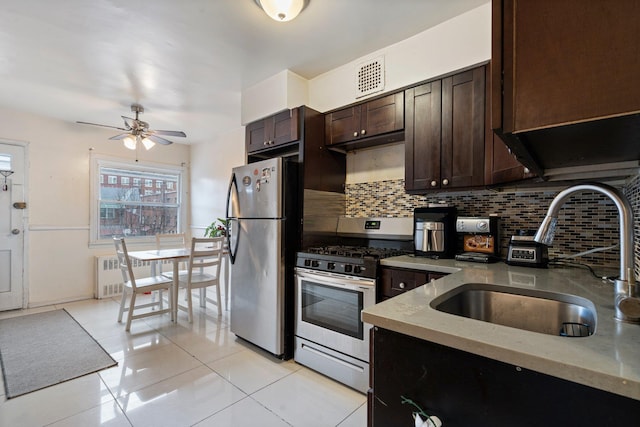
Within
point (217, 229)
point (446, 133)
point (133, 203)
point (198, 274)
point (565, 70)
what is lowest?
point (198, 274)

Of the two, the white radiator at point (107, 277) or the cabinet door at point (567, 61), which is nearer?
the cabinet door at point (567, 61)

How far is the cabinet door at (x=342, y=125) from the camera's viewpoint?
2479 mm

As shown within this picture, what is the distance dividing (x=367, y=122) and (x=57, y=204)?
13.9 feet

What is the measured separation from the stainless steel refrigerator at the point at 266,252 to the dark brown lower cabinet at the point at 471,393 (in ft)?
5.35

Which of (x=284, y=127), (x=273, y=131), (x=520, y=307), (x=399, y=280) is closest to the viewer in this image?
(x=520, y=307)

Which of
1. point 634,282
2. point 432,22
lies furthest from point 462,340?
point 432,22

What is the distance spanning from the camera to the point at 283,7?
170 cm

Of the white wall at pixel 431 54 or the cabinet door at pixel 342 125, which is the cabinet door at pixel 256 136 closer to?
the cabinet door at pixel 342 125

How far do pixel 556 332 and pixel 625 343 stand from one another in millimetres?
523

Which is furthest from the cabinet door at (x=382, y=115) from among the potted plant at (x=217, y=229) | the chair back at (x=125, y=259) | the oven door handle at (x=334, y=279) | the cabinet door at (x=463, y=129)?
the chair back at (x=125, y=259)

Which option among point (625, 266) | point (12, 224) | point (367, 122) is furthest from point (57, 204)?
point (625, 266)

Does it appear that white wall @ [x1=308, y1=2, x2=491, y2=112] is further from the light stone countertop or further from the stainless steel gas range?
the light stone countertop

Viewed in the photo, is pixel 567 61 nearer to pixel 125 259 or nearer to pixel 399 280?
pixel 399 280

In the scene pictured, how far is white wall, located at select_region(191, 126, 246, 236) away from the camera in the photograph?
4312mm
